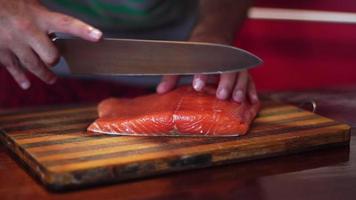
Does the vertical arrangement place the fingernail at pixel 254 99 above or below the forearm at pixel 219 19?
below

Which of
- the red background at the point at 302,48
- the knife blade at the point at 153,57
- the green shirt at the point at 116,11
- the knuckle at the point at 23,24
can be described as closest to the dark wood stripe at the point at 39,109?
the knife blade at the point at 153,57

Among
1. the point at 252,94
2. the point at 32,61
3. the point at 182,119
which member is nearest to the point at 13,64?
the point at 32,61

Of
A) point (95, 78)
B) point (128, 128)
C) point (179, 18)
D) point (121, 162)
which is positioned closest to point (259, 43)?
point (179, 18)

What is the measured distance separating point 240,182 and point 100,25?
0.89m

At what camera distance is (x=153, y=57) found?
138 cm

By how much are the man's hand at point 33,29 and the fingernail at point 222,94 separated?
12.0 inches

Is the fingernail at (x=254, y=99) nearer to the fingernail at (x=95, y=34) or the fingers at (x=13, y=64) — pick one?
the fingernail at (x=95, y=34)

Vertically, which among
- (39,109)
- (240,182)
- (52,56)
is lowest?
(39,109)

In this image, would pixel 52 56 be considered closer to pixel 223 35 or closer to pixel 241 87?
pixel 241 87

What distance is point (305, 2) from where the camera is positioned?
7.87ft

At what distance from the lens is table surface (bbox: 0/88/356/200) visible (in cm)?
107

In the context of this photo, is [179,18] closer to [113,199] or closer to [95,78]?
[95,78]

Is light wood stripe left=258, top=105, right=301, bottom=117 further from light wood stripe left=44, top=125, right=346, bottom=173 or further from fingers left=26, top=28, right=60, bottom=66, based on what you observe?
fingers left=26, top=28, right=60, bottom=66

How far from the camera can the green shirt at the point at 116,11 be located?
1832 millimetres
